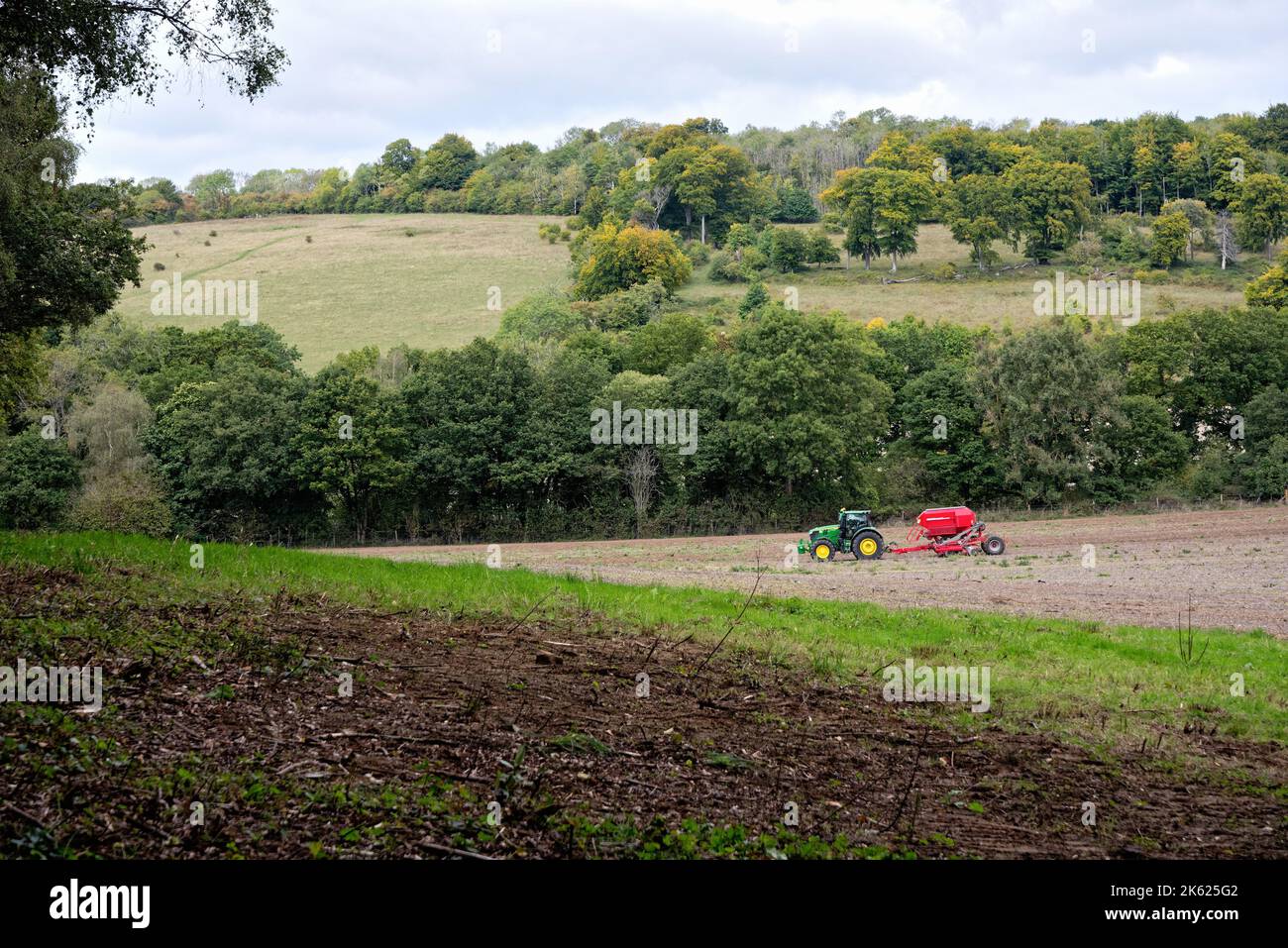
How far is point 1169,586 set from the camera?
26.4 m

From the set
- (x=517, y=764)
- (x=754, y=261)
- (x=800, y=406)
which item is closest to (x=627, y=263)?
(x=754, y=261)

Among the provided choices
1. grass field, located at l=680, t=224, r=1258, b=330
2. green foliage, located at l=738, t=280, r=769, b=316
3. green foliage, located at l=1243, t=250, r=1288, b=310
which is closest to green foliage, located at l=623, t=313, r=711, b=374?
grass field, located at l=680, t=224, r=1258, b=330

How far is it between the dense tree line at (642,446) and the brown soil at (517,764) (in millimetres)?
44518

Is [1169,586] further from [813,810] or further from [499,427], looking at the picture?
[499,427]

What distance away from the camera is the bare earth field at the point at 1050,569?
22.2 meters

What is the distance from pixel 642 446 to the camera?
57.8 m

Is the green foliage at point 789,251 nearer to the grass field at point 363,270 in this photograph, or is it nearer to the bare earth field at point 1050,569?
the grass field at point 363,270

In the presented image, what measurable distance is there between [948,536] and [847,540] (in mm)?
3946

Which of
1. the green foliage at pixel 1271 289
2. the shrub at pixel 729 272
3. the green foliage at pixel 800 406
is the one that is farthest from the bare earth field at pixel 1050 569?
the shrub at pixel 729 272

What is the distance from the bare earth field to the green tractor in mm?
559

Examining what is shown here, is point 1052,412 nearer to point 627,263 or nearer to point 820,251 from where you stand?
point 627,263

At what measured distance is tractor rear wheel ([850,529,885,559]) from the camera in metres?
37.8
